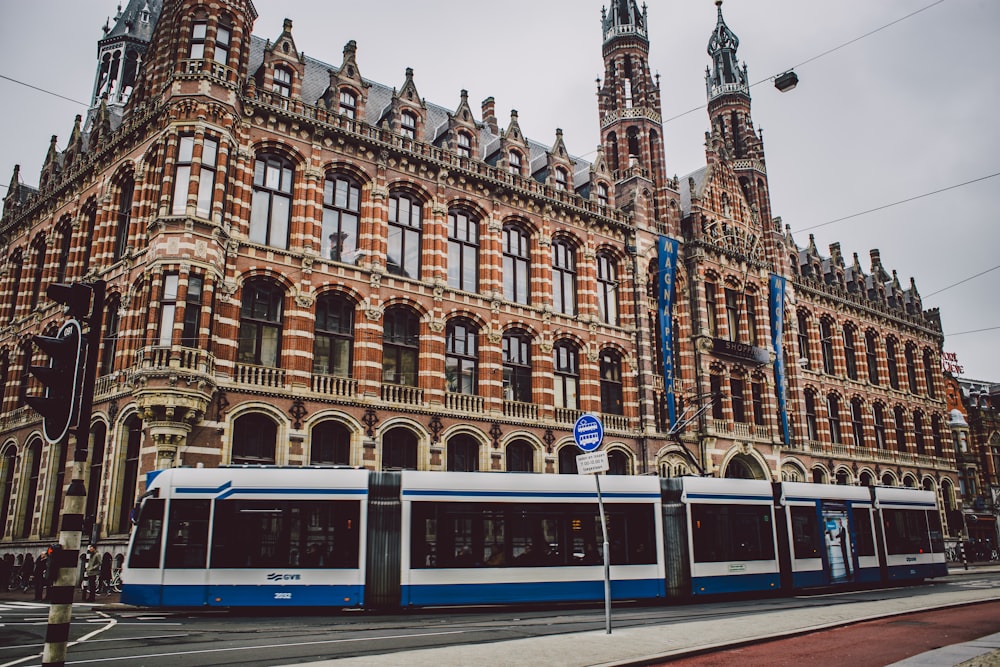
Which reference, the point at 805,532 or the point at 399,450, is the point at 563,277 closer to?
the point at 399,450

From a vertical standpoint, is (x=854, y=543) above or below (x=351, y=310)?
below

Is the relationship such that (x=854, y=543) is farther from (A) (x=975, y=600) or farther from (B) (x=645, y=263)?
(B) (x=645, y=263)

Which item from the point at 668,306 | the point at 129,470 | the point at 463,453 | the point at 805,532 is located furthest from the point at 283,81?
the point at 805,532

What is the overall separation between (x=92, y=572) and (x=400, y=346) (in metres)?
12.3

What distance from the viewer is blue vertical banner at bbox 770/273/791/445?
1608 inches

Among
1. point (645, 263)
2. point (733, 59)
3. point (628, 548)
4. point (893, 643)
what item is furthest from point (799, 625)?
point (733, 59)

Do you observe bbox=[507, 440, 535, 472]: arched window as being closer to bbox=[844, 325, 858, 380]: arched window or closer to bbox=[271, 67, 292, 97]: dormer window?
bbox=[271, 67, 292, 97]: dormer window

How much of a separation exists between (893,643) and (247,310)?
20.8 m

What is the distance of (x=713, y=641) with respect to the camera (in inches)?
457

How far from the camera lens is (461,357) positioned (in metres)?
30.1

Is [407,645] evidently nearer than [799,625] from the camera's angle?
Yes

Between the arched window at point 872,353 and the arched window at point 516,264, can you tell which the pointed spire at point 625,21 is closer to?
the arched window at point 516,264

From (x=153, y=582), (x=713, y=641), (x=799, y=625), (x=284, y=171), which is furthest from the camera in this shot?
(x=284, y=171)

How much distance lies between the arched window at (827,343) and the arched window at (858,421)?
283 centimetres
